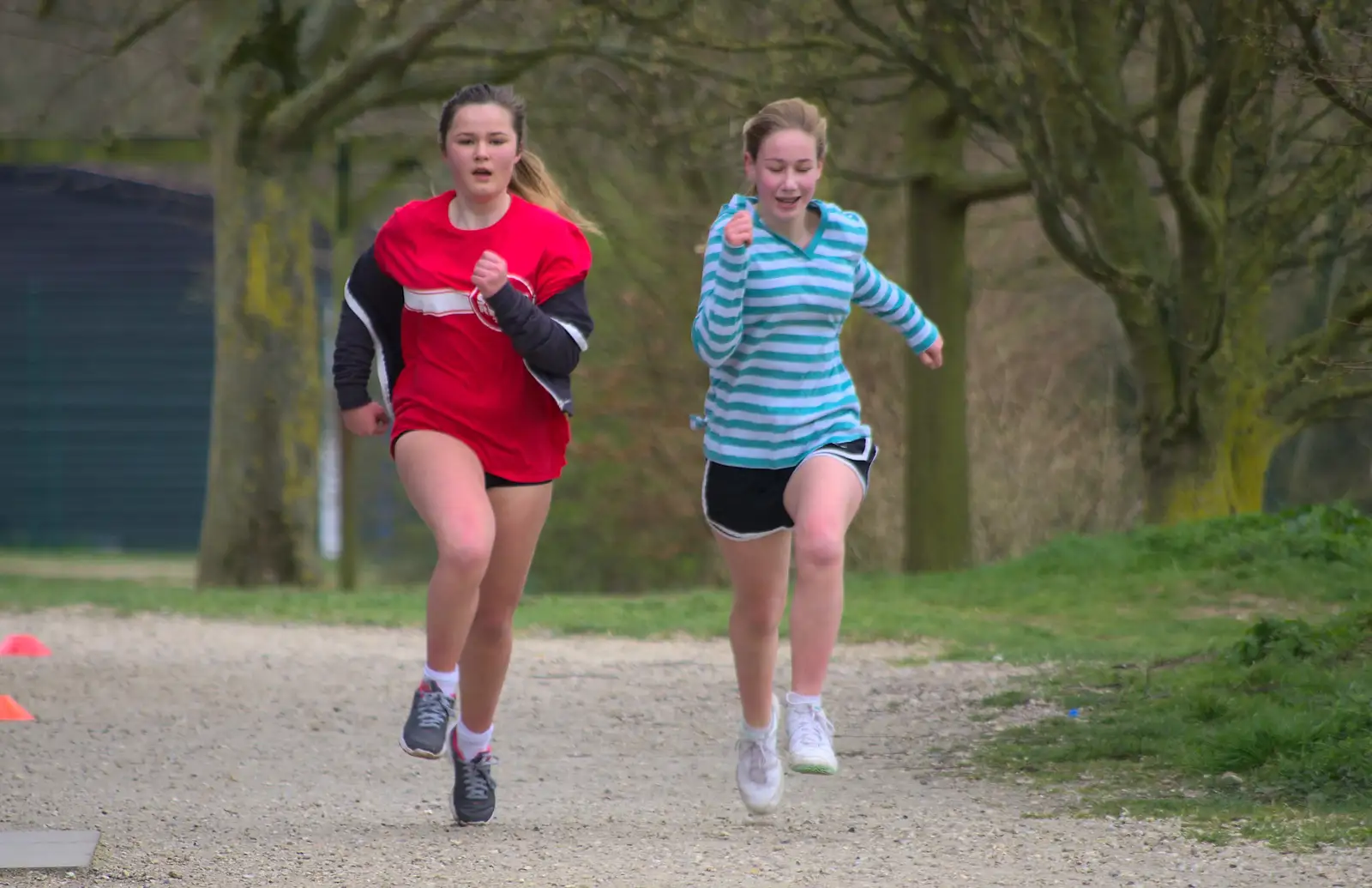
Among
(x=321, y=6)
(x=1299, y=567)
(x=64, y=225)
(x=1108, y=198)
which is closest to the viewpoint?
(x=1299, y=567)

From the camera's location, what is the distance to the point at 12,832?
5.63 m

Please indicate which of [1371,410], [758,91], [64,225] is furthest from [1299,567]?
[64,225]

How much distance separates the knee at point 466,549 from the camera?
17.3ft

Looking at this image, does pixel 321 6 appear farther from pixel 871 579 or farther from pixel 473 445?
pixel 473 445

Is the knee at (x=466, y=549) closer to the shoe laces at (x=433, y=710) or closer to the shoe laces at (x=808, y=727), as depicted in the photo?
the shoe laces at (x=433, y=710)

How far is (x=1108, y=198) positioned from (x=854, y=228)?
9.56m

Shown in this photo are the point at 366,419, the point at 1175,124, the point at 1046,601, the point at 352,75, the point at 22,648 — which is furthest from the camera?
the point at 352,75

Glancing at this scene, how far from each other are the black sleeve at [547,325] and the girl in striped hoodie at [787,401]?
1.09ft

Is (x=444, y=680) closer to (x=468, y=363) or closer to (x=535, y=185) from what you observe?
(x=468, y=363)

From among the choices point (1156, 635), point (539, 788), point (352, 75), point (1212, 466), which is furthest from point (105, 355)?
point (539, 788)

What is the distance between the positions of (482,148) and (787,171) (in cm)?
82

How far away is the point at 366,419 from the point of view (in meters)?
5.70

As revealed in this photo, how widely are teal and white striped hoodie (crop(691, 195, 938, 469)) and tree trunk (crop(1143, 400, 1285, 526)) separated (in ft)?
32.9

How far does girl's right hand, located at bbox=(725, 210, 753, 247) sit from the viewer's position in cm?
533
